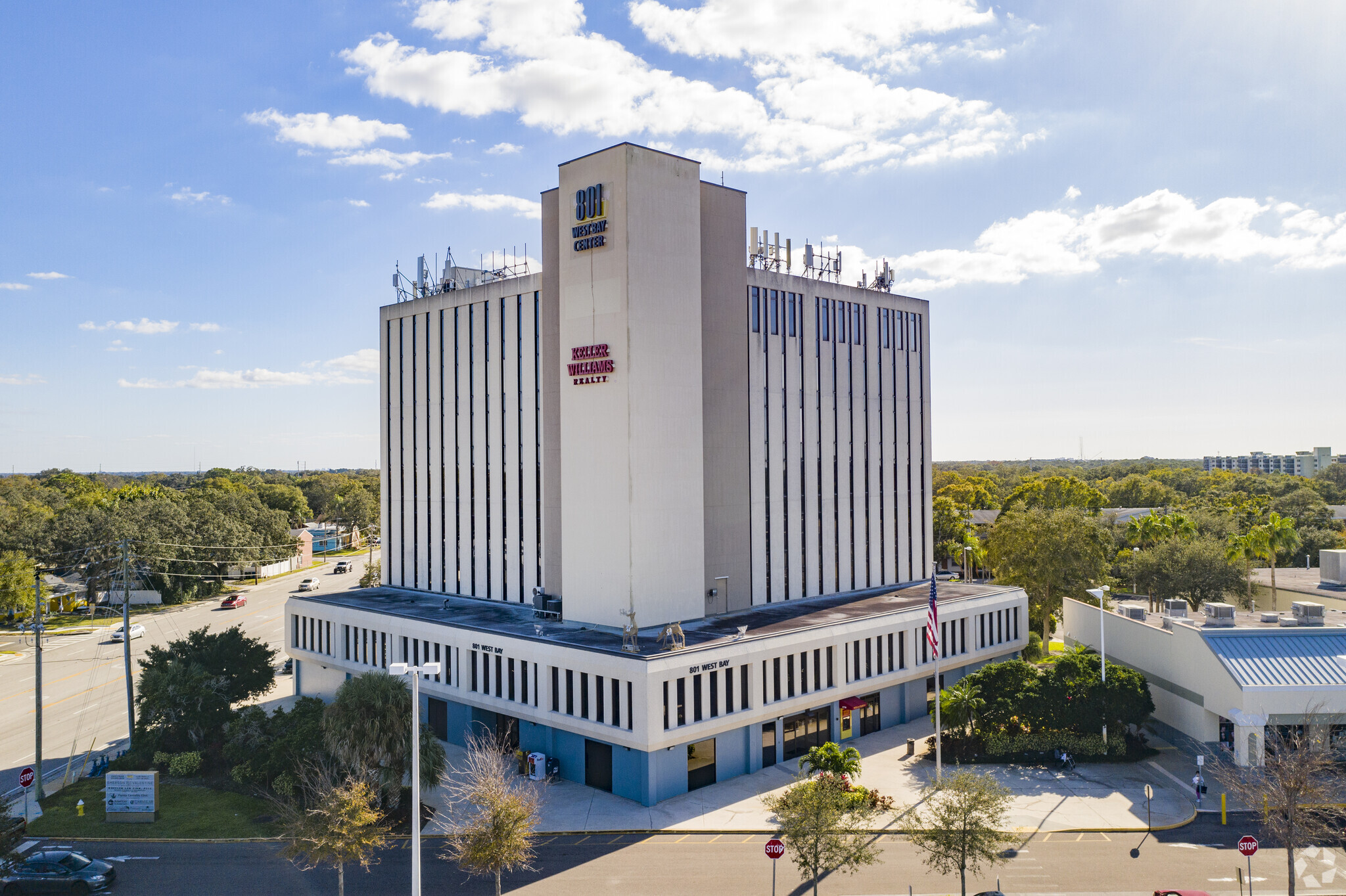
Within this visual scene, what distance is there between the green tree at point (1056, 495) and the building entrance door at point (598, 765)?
73.4 m

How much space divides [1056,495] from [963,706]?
66453 mm

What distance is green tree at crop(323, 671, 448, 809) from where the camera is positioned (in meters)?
37.4

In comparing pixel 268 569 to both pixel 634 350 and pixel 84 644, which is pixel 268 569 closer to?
pixel 84 644

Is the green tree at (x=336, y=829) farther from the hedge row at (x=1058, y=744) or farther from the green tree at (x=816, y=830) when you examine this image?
the hedge row at (x=1058, y=744)

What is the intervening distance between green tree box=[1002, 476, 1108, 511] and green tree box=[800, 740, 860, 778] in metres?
67.8

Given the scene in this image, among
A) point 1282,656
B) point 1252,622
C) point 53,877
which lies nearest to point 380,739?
point 53,877

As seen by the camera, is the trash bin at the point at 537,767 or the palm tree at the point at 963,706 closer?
the trash bin at the point at 537,767

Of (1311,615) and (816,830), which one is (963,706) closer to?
(1311,615)

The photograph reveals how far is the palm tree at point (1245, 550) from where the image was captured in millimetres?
79500

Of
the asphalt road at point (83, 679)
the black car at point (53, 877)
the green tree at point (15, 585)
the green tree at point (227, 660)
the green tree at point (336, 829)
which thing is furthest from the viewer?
the green tree at point (15, 585)

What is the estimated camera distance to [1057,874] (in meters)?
32.6

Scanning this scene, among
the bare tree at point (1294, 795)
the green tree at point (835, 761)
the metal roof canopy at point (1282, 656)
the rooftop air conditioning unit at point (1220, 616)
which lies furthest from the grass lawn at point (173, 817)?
the rooftop air conditioning unit at point (1220, 616)

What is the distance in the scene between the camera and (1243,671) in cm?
4388

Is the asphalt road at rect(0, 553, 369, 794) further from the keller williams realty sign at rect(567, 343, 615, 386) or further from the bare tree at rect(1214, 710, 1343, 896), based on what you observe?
the bare tree at rect(1214, 710, 1343, 896)
